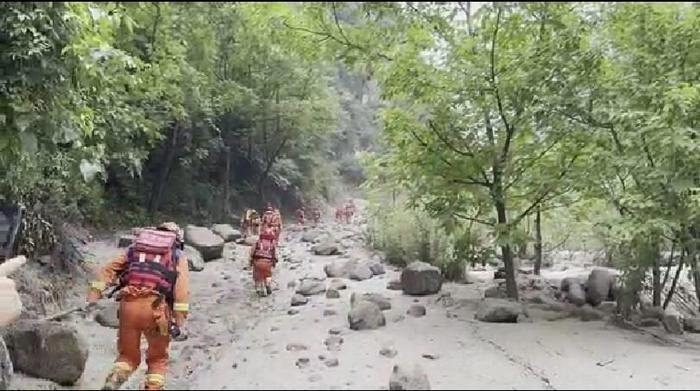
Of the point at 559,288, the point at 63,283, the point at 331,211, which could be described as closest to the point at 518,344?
the point at 559,288

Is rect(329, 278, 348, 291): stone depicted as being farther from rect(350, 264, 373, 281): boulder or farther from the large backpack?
the large backpack

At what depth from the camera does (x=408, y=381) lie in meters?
4.44

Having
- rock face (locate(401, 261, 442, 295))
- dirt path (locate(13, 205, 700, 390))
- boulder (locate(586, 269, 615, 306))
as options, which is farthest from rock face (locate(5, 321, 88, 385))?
boulder (locate(586, 269, 615, 306))

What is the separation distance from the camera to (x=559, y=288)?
35.5ft

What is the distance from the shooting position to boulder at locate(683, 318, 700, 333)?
8344 millimetres

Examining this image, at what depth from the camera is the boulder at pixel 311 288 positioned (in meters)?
9.71

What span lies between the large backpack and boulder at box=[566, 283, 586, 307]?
21.8 ft

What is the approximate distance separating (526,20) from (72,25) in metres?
4.73

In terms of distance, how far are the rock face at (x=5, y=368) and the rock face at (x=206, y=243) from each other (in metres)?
8.47

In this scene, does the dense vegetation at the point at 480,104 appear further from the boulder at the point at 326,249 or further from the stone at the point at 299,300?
the boulder at the point at 326,249

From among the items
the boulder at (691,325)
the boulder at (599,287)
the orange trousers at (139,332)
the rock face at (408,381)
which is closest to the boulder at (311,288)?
the boulder at (599,287)

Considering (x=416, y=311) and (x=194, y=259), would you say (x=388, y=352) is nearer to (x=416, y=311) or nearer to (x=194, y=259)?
(x=416, y=311)

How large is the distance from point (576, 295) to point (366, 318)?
14.8 ft

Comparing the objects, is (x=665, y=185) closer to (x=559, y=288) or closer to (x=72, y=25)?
(x=559, y=288)
